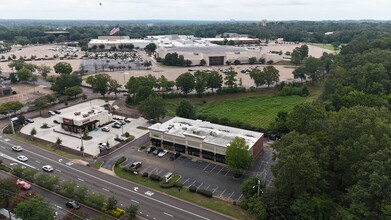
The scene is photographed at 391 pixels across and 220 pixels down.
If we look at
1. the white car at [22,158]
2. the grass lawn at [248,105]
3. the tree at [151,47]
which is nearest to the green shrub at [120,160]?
the white car at [22,158]

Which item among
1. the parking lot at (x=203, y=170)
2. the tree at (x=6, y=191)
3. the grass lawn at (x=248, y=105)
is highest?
the tree at (x=6, y=191)

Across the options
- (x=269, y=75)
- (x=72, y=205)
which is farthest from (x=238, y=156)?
(x=269, y=75)

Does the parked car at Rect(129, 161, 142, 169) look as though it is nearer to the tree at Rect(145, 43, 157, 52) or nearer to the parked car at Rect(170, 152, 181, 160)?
the parked car at Rect(170, 152, 181, 160)

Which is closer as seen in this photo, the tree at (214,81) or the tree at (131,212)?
the tree at (131,212)

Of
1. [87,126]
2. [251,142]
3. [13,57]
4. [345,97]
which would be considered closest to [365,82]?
[345,97]

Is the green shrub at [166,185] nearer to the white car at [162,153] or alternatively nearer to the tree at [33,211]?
the white car at [162,153]
